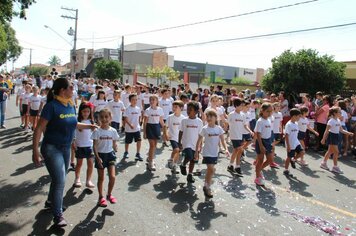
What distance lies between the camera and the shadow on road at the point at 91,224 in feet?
15.1

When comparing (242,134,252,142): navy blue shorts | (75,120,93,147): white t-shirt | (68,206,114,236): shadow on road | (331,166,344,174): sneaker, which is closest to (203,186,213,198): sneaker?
(68,206,114,236): shadow on road

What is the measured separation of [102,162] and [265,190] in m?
3.36

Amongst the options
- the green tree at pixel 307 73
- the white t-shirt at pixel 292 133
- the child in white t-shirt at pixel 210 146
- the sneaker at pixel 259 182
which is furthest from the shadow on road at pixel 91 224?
the green tree at pixel 307 73

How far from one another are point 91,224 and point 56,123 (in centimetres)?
150

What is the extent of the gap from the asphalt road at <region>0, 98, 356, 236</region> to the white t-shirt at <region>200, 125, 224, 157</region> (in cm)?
79

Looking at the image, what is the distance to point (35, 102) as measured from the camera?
447 inches

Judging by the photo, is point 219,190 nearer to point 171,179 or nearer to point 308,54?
point 171,179

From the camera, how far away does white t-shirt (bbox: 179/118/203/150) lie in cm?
702

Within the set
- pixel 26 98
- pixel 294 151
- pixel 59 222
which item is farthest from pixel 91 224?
pixel 26 98

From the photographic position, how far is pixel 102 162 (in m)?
5.57

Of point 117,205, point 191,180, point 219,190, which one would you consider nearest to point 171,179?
point 191,180

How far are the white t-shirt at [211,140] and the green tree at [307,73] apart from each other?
13.0 m

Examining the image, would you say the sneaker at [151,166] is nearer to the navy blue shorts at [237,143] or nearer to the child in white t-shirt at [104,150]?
the navy blue shorts at [237,143]

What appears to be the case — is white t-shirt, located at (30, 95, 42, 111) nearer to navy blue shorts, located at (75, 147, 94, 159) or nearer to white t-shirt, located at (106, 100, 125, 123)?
white t-shirt, located at (106, 100, 125, 123)
